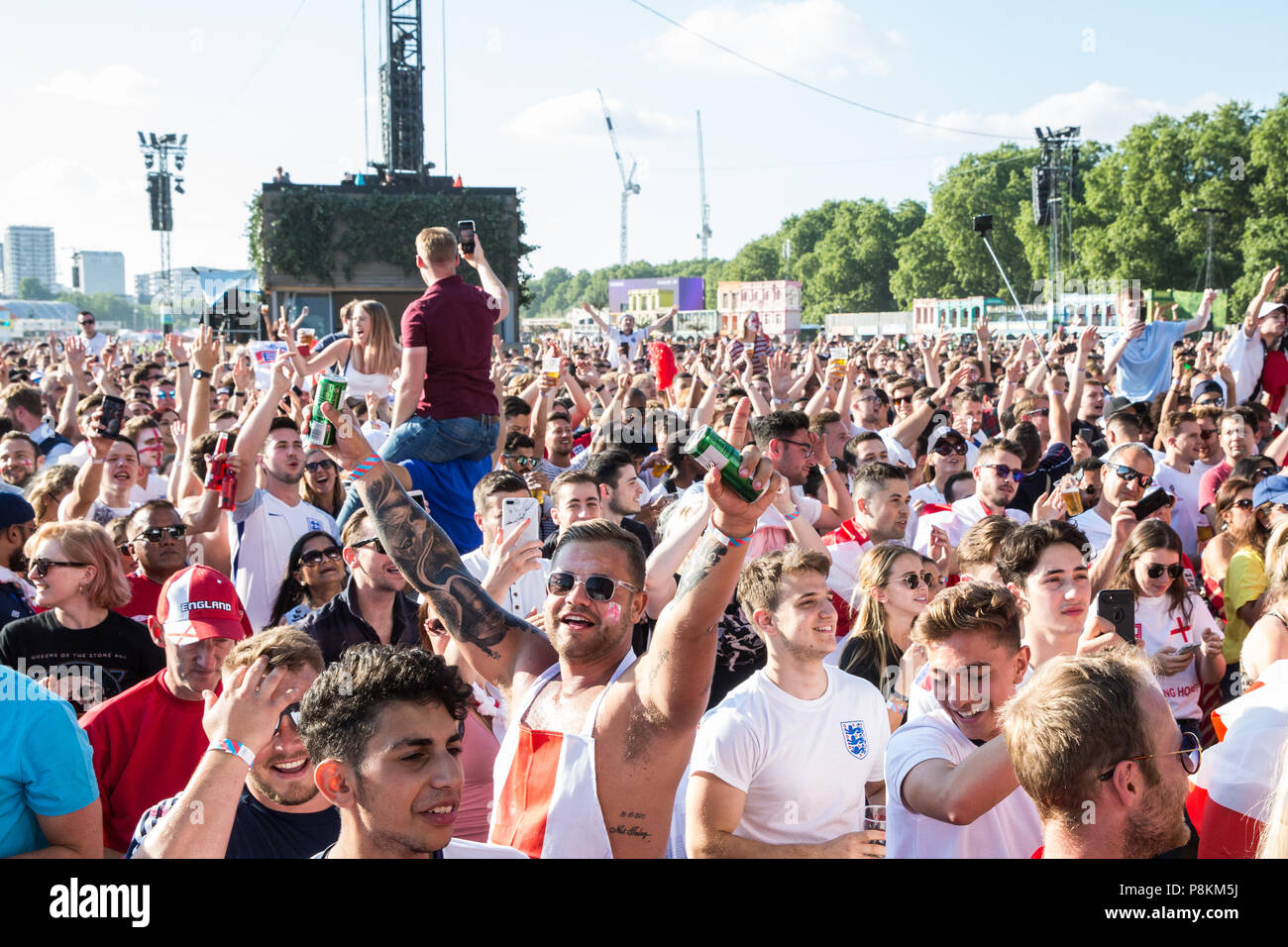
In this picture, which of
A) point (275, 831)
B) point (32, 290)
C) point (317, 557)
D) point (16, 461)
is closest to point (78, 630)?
point (317, 557)

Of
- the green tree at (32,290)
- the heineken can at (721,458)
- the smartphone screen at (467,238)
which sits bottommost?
the heineken can at (721,458)

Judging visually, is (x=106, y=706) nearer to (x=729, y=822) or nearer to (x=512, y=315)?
(x=729, y=822)

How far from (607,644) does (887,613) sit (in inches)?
73.3

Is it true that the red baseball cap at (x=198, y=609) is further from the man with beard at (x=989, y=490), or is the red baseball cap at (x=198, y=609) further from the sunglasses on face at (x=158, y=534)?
the man with beard at (x=989, y=490)

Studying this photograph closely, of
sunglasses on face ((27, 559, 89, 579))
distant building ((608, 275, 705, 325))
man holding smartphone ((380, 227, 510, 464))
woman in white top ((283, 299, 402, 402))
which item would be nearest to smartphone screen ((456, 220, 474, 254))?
man holding smartphone ((380, 227, 510, 464))

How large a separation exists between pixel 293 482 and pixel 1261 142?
53206mm

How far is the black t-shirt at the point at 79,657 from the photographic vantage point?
14.0 feet

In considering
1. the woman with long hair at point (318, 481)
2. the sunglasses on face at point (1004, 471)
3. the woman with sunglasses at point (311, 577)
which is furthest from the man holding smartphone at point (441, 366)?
the sunglasses on face at point (1004, 471)

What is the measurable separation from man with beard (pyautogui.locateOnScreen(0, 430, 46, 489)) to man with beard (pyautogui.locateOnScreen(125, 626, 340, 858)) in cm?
470

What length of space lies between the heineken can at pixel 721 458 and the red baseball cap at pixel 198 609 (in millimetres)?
2081

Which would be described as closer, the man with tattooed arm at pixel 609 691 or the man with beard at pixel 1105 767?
the man with beard at pixel 1105 767

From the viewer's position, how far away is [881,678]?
442 centimetres

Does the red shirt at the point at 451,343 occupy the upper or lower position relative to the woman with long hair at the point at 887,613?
upper

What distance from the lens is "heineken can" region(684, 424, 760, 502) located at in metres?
2.53
